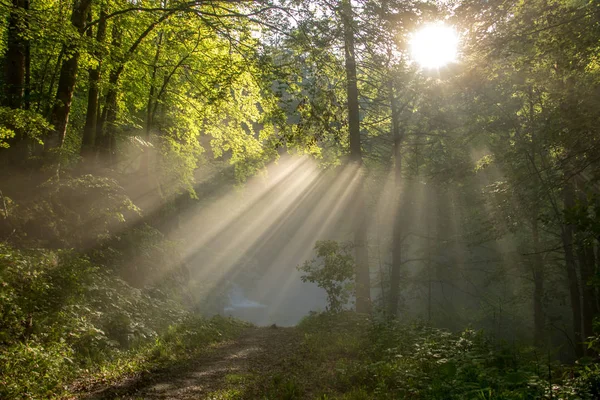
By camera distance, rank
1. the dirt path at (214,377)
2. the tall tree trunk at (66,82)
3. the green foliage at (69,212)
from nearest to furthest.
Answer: the dirt path at (214,377) < the green foliage at (69,212) < the tall tree trunk at (66,82)

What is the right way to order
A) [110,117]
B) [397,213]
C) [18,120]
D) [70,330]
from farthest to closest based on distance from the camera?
[397,213]
[110,117]
[18,120]
[70,330]

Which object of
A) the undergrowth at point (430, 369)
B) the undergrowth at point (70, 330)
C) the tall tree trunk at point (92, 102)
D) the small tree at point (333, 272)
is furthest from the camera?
the small tree at point (333, 272)

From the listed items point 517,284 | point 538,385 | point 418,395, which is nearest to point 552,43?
point 538,385

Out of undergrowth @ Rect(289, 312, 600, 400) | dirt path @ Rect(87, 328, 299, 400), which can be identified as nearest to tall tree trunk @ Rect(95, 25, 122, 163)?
dirt path @ Rect(87, 328, 299, 400)

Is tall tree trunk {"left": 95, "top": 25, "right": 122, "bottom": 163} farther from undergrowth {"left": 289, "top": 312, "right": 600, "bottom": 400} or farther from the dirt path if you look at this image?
undergrowth {"left": 289, "top": 312, "right": 600, "bottom": 400}

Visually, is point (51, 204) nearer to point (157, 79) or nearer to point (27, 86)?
point (27, 86)

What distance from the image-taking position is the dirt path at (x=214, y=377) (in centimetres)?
589

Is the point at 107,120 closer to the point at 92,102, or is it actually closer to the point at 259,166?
the point at 92,102

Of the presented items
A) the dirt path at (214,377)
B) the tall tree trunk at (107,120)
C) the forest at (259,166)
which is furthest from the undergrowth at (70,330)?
the tall tree trunk at (107,120)

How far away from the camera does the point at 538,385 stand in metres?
4.28

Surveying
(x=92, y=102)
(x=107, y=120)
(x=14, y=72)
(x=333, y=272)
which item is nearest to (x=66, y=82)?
(x=14, y=72)

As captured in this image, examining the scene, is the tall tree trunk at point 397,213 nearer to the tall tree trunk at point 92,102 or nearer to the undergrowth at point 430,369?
the undergrowth at point 430,369

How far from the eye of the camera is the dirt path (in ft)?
19.3

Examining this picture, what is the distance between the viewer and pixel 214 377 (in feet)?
23.7
